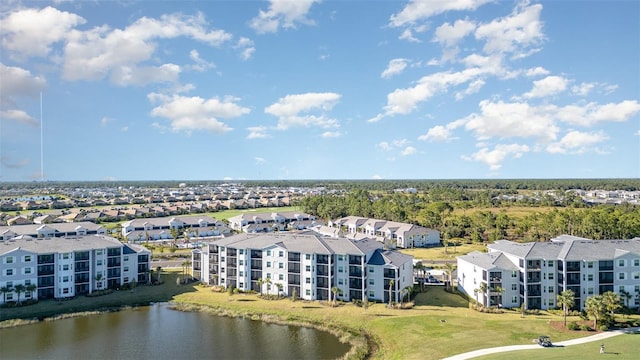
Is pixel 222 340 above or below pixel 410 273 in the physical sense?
below

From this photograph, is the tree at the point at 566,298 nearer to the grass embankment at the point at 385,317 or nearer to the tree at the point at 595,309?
the grass embankment at the point at 385,317

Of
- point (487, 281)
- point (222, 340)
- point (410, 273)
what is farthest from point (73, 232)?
point (487, 281)

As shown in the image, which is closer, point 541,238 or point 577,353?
point 577,353

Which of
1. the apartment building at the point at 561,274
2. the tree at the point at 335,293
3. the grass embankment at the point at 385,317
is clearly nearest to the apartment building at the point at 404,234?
the grass embankment at the point at 385,317

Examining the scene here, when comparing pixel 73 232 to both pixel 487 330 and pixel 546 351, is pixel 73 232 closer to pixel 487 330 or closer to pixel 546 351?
pixel 487 330

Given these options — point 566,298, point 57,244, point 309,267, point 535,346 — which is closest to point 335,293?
point 309,267

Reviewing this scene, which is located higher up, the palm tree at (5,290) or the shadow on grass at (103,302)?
the palm tree at (5,290)
